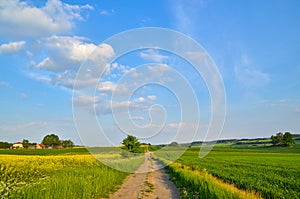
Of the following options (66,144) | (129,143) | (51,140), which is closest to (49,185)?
(129,143)

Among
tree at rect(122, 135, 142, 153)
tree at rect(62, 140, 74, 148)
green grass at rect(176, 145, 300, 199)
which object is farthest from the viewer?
tree at rect(62, 140, 74, 148)

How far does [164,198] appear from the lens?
1237 centimetres

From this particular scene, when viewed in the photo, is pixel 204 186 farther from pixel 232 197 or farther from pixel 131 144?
pixel 131 144

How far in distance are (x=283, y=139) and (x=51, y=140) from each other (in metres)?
102

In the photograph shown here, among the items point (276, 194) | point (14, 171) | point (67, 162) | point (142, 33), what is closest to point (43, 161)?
point (67, 162)

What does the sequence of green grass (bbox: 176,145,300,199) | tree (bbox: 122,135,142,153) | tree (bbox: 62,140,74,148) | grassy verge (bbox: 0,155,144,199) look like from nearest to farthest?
grassy verge (bbox: 0,155,144,199), green grass (bbox: 176,145,300,199), tree (bbox: 122,135,142,153), tree (bbox: 62,140,74,148)

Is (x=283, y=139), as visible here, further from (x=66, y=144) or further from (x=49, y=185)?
(x=49, y=185)

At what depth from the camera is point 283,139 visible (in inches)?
4884

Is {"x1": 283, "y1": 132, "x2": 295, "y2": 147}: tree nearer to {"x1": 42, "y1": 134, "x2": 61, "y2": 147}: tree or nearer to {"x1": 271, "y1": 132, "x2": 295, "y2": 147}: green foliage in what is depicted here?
{"x1": 271, "y1": 132, "x2": 295, "y2": 147}: green foliage

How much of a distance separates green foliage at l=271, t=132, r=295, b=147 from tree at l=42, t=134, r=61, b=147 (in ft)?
326

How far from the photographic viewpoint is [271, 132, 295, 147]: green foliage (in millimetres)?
121250

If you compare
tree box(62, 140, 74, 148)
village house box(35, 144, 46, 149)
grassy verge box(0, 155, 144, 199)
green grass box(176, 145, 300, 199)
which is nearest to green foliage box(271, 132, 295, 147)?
green grass box(176, 145, 300, 199)

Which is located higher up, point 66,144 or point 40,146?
point 66,144

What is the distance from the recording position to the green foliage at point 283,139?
121 m
